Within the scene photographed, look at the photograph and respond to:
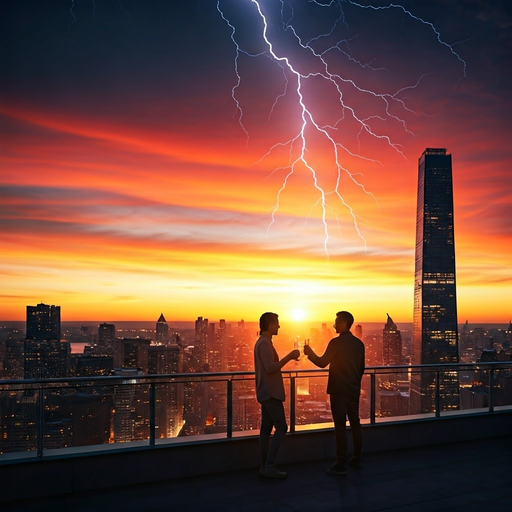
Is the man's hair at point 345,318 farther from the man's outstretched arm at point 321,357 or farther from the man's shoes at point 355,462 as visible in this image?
the man's shoes at point 355,462

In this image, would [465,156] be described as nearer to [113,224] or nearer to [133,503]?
[113,224]

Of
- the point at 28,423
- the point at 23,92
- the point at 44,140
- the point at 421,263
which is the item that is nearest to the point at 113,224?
the point at 44,140

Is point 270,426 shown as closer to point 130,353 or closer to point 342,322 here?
point 342,322

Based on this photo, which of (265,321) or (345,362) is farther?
(345,362)

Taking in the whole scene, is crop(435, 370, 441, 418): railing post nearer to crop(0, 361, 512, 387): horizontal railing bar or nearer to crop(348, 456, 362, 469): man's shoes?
crop(0, 361, 512, 387): horizontal railing bar

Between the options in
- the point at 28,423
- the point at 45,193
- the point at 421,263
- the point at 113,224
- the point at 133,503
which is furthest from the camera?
the point at 421,263

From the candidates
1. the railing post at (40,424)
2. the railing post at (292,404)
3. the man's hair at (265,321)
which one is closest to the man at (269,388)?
the man's hair at (265,321)

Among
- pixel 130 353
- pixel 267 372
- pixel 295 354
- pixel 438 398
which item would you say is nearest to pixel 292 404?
pixel 267 372
